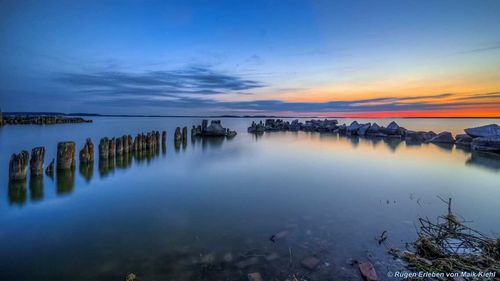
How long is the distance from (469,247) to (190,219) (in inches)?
199

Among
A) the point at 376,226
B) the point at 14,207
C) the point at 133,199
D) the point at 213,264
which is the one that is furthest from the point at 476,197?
the point at 14,207

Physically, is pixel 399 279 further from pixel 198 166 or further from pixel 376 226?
pixel 198 166

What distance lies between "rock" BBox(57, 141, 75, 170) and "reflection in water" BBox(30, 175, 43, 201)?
3.61ft

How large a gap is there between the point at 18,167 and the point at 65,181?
130 centimetres

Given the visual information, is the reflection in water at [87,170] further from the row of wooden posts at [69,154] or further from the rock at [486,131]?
the rock at [486,131]

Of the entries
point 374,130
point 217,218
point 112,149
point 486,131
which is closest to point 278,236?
point 217,218

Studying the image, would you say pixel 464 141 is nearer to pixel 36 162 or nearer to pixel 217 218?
pixel 217 218

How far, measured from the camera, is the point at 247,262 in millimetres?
3938

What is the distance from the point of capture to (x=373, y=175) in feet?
35.6

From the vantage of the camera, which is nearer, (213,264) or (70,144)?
(213,264)

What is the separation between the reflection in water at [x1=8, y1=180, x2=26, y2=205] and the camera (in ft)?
21.6

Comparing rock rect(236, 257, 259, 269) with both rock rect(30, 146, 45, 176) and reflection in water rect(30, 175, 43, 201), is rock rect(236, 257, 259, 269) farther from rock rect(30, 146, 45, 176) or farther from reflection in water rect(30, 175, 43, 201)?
rock rect(30, 146, 45, 176)

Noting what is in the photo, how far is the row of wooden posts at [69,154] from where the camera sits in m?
8.05

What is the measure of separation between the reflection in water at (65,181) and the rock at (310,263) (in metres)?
7.12
